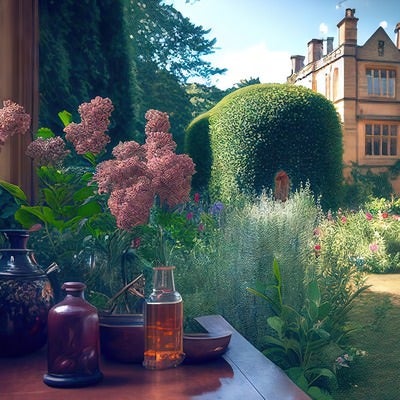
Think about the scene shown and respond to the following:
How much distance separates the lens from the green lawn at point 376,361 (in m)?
2.90

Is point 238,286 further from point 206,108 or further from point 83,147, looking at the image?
point 206,108

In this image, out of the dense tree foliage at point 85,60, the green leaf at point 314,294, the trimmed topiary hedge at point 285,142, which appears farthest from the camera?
the trimmed topiary hedge at point 285,142

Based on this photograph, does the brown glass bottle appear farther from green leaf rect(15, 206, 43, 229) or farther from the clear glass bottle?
green leaf rect(15, 206, 43, 229)

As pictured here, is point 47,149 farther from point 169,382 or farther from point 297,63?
point 297,63

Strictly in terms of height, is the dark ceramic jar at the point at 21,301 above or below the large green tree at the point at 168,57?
below

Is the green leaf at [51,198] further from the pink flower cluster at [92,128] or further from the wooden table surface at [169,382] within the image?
the wooden table surface at [169,382]

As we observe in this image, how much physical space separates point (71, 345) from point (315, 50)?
1764 centimetres

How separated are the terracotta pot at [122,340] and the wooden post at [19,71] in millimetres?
999

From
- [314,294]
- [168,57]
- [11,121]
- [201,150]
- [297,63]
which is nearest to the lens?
[11,121]

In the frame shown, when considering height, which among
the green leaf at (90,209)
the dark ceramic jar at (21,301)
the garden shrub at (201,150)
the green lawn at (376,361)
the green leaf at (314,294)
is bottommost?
the green lawn at (376,361)

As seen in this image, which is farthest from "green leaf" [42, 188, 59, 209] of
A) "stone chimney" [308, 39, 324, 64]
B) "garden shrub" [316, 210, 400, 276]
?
"stone chimney" [308, 39, 324, 64]

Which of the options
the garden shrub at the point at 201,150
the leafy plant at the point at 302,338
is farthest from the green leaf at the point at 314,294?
the garden shrub at the point at 201,150

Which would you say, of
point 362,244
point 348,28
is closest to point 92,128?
point 362,244

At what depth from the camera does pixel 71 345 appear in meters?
1.00
